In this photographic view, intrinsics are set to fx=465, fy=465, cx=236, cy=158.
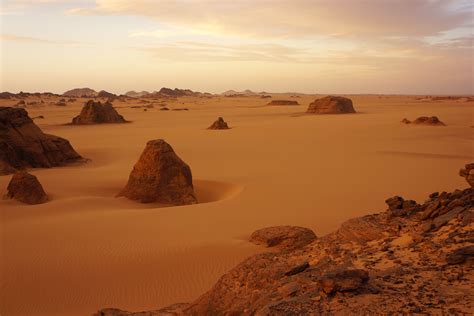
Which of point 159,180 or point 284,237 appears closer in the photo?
point 284,237

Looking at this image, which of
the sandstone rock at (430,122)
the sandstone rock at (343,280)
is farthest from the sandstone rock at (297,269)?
the sandstone rock at (430,122)

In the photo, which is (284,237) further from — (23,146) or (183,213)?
(23,146)

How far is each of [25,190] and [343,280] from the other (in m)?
8.72

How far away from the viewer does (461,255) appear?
378 centimetres

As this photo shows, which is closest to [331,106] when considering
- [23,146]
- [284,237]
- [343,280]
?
[23,146]

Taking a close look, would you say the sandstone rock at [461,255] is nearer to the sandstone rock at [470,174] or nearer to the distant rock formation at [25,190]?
the sandstone rock at [470,174]

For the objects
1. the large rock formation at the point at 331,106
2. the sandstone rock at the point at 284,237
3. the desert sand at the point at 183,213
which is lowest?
the desert sand at the point at 183,213

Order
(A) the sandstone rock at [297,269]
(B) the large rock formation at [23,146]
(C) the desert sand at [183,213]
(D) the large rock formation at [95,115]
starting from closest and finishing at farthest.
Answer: (A) the sandstone rock at [297,269]
(C) the desert sand at [183,213]
(B) the large rock formation at [23,146]
(D) the large rock formation at [95,115]

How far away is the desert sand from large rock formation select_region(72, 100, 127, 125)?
11.3m

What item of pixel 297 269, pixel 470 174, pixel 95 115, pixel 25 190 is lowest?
pixel 25 190

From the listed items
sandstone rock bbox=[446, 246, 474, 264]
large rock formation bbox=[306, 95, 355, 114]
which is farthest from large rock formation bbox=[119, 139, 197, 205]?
large rock formation bbox=[306, 95, 355, 114]

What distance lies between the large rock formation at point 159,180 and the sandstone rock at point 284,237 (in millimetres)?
4144

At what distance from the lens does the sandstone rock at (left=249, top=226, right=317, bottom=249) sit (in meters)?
7.05

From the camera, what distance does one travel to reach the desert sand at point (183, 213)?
617 centimetres
